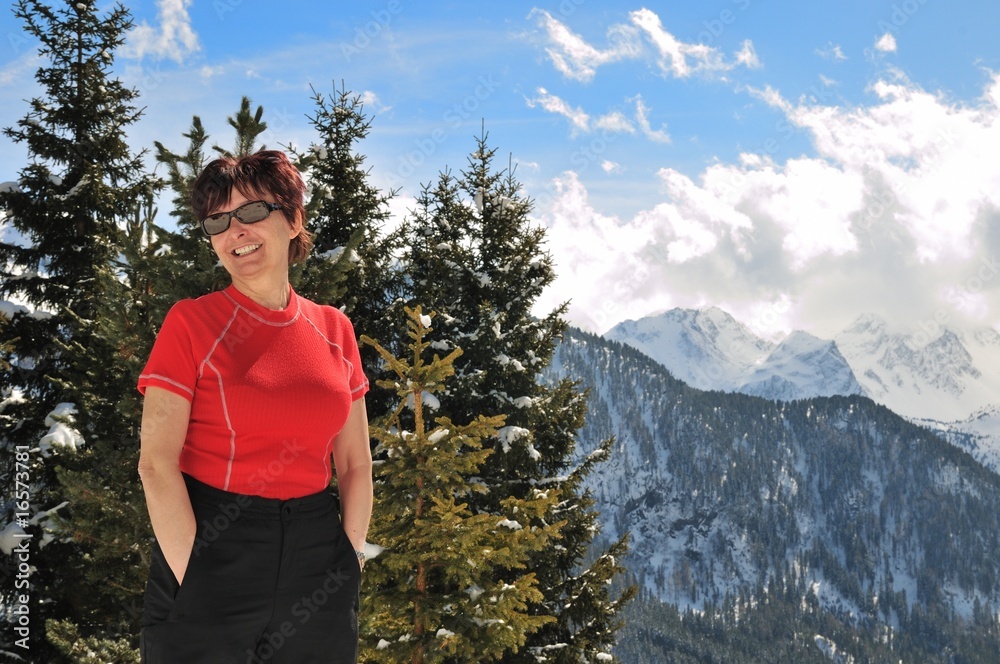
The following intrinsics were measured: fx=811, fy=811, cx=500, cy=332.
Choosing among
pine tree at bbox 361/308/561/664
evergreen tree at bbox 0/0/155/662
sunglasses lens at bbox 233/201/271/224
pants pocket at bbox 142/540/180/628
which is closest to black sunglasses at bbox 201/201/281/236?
sunglasses lens at bbox 233/201/271/224

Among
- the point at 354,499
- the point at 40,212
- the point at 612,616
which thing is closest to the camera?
the point at 354,499

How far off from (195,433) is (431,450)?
577 centimetres

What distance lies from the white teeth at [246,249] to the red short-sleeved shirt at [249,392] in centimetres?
16

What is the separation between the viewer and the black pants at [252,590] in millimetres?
2807

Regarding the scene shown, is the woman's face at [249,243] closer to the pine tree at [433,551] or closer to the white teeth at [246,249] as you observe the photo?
the white teeth at [246,249]

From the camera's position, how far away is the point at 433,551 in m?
8.45

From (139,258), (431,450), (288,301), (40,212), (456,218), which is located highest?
(456,218)

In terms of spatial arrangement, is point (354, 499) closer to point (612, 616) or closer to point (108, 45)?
point (612, 616)

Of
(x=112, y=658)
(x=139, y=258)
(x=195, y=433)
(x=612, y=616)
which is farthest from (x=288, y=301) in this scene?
(x=612, y=616)

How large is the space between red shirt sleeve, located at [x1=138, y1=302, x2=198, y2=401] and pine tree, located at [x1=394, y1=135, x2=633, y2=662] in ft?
44.3

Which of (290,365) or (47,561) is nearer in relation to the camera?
(290,365)

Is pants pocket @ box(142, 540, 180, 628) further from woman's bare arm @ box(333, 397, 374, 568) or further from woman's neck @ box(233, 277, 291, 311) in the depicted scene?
woman's neck @ box(233, 277, 291, 311)

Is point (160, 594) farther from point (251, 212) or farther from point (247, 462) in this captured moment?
point (251, 212)

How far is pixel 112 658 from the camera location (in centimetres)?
910
